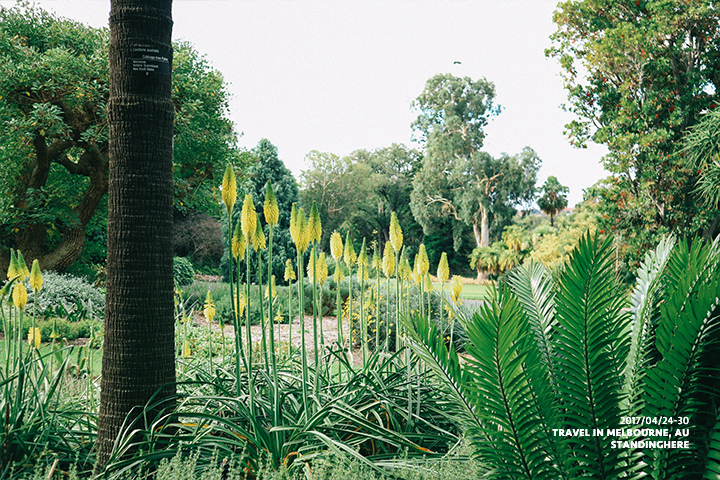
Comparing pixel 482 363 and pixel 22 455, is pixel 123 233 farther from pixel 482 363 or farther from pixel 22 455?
pixel 482 363

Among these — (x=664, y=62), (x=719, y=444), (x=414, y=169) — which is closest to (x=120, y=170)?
(x=719, y=444)

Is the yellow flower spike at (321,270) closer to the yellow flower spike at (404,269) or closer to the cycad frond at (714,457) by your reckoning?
the yellow flower spike at (404,269)

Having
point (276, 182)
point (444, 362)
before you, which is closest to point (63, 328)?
point (444, 362)

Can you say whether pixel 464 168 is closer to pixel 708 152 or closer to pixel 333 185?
pixel 333 185

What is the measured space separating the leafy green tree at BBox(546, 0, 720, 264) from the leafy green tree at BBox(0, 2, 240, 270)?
11.5 m

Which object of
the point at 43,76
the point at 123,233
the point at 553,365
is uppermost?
the point at 43,76

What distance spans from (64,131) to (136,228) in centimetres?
1014

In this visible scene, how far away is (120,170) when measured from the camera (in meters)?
2.19

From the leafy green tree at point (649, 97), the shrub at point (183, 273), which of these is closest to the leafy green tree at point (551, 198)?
the leafy green tree at point (649, 97)

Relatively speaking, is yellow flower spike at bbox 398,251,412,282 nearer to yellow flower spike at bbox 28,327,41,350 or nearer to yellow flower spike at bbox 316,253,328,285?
yellow flower spike at bbox 316,253,328,285

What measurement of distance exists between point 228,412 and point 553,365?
166 cm

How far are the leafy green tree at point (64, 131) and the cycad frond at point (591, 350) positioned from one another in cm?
Answer: 1006

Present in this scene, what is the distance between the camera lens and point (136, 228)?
2.16m

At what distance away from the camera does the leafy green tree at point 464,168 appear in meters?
29.6
